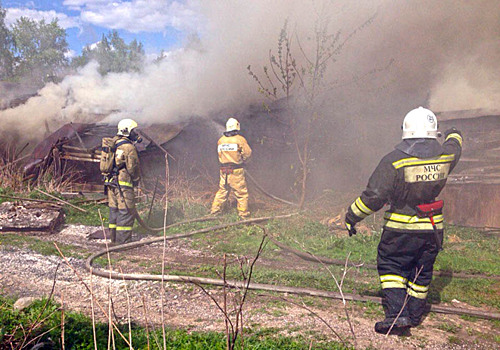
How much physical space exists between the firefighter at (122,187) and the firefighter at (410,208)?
4.30 meters

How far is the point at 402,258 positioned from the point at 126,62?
171 feet

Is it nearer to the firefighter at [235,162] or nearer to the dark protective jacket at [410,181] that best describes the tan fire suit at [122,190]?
the firefighter at [235,162]

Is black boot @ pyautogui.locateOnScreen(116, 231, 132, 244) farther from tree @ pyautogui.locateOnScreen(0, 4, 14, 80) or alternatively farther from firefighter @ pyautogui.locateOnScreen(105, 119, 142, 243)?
tree @ pyautogui.locateOnScreen(0, 4, 14, 80)

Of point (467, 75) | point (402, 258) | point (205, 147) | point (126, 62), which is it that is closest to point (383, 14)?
point (467, 75)

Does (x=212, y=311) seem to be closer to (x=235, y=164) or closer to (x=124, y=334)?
(x=124, y=334)

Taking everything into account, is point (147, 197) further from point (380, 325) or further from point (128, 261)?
point (380, 325)

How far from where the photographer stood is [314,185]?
33.4 feet

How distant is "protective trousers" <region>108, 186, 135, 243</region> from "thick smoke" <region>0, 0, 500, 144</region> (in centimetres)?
445

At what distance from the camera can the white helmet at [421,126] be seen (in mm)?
Answer: 3559

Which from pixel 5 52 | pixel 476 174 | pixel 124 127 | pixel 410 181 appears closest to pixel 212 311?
pixel 410 181

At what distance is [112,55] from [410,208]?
56204 millimetres

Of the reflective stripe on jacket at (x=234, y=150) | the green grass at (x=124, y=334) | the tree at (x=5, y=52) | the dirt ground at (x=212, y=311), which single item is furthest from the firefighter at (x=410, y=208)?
the tree at (x=5, y=52)

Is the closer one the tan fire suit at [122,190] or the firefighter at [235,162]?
the tan fire suit at [122,190]

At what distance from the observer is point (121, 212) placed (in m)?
6.67
